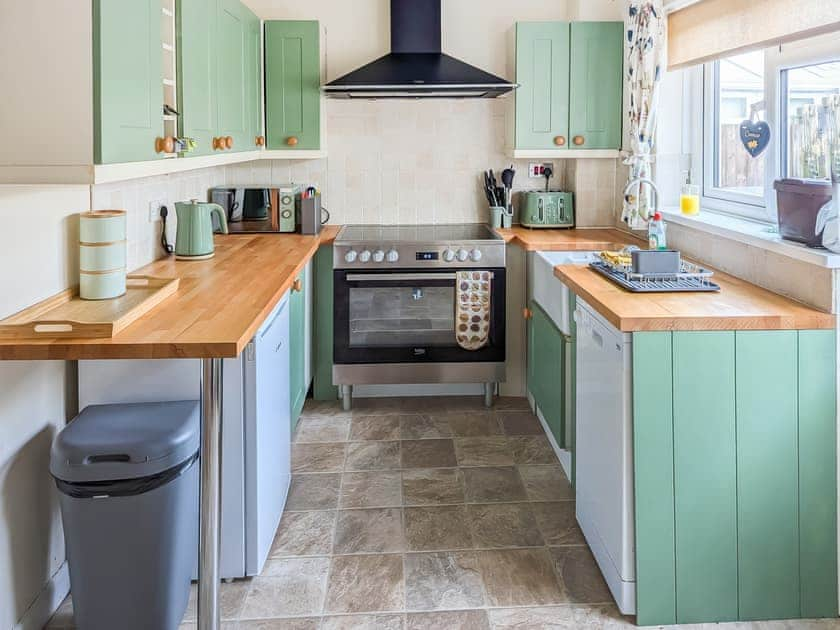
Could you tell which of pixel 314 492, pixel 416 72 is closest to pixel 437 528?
pixel 314 492

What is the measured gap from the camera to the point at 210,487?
1905 mm

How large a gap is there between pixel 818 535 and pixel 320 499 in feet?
5.79

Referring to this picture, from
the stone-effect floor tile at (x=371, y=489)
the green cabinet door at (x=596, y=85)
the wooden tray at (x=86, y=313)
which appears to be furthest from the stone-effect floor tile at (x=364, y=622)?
the green cabinet door at (x=596, y=85)

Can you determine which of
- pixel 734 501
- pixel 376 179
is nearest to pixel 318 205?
pixel 376 179

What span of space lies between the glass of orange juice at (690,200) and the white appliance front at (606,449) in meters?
0.97

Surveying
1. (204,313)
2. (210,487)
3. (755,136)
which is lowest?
(210,487)

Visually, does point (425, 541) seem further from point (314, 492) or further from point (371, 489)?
point (314, 492)

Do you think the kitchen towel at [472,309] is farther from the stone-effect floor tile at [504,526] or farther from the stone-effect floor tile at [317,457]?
the stone-effect floor tile at [504,526]

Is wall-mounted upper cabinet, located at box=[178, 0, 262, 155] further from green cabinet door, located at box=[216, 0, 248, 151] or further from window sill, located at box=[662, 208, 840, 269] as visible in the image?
window sill, located at box=[662, 208, 840, 269]

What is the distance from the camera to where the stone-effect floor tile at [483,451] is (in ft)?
11.3

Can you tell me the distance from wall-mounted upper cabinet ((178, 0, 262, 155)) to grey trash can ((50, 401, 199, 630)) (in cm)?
110

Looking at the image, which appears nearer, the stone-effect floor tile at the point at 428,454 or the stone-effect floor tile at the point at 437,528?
the stone-effect floor tile at the point at 437,528

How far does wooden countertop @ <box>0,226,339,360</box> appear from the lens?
6.21ft

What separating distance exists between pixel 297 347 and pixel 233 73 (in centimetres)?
124
